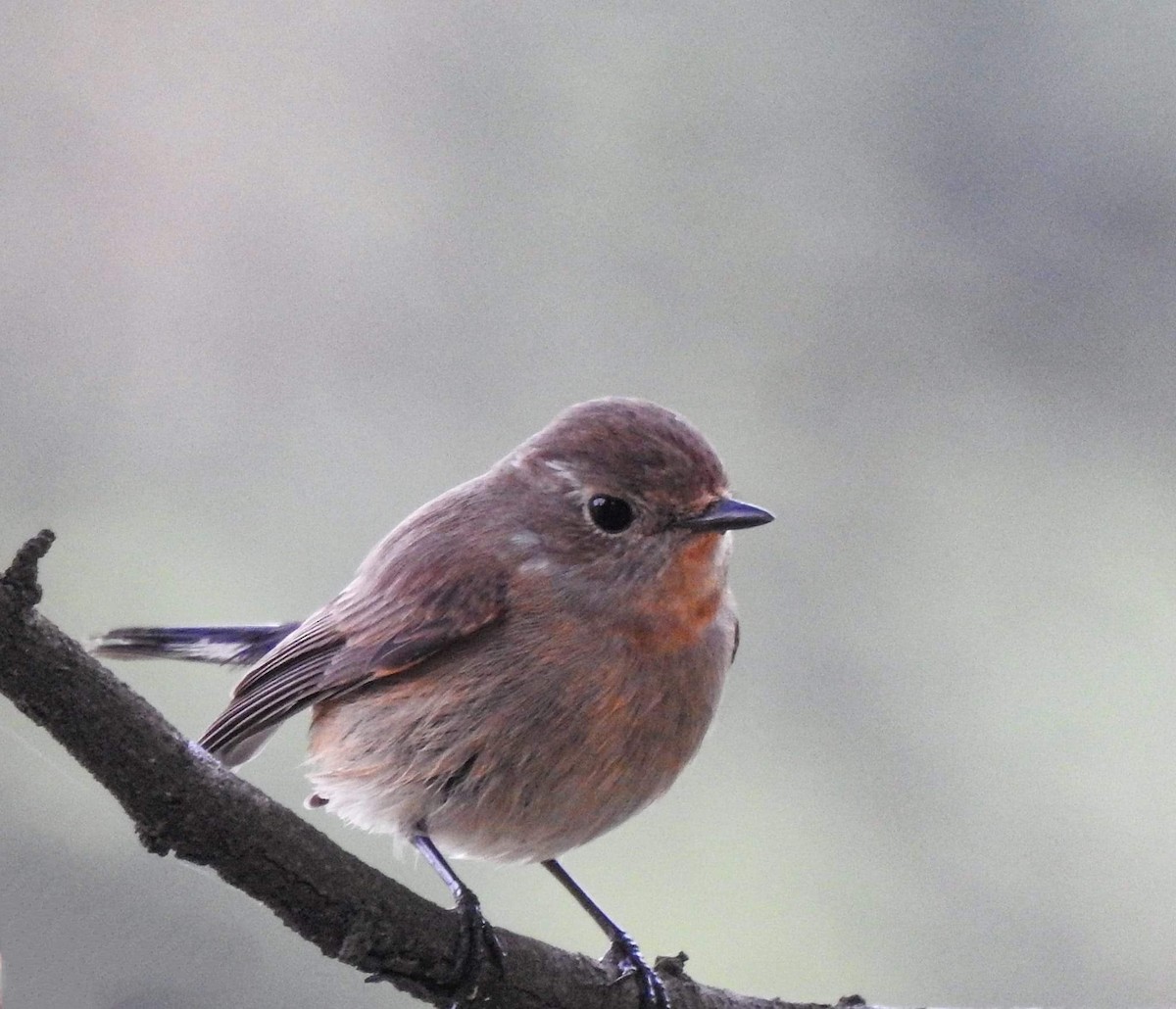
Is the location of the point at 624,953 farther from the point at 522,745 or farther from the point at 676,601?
the point at 676,601

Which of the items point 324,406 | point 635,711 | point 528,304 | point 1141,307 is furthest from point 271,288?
point 1141,307

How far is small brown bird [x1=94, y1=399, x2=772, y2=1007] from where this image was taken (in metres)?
1.96

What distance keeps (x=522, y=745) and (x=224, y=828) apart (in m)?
0.51

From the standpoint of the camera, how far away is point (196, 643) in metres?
2.33

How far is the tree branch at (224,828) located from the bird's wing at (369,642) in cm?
43

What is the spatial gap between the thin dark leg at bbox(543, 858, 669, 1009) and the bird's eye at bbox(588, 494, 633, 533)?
25.0 inches

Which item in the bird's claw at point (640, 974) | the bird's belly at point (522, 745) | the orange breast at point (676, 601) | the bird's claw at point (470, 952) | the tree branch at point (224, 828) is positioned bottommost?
the tree branch at point (224, 828)

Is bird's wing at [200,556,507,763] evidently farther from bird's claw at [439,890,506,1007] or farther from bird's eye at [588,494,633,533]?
bird's claw at [439,890,506,1007]

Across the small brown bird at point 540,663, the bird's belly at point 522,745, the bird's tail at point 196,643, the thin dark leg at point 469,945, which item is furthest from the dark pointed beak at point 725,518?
the bird's tail at point 196,643

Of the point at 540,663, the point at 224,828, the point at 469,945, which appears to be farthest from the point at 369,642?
the point at 224,828

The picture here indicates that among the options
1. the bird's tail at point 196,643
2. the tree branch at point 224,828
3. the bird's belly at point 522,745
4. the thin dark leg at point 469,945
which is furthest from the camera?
the bird's tail at point 196,643

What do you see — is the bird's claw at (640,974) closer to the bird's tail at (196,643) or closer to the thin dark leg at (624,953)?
the thin dark leg at (624,953)

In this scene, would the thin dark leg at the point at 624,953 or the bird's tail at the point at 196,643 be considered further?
the bird's tail at the point at 196,643

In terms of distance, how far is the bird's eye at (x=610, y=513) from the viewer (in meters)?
2.04
